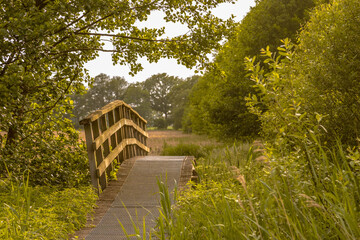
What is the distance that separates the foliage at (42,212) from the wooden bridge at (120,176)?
21 centimetres

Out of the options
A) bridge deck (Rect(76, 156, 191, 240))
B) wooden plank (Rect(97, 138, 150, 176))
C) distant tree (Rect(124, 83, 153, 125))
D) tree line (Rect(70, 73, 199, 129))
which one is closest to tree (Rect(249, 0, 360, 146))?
bridge deck (Rect(76, 156, 191, 240))

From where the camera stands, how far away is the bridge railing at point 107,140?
626 cm

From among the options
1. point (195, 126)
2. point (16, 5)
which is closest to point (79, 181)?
point (16, 5)

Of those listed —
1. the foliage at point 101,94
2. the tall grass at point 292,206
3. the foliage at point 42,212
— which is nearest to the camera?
the tall grass at point 292,206

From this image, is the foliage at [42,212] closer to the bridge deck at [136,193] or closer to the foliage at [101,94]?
the bridge deck at [136,193]

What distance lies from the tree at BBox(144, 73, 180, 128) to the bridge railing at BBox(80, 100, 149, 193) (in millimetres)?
54135

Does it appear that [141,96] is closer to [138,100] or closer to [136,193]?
[138,100]

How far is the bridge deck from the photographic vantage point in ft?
15.9

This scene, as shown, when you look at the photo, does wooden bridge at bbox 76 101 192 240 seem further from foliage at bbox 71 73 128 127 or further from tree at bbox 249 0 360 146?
foliage at bbox 71 73 128 127

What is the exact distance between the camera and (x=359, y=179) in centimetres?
298

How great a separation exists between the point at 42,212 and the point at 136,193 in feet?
5.85

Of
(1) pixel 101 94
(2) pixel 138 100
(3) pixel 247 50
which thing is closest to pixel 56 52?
(3) pixel 247 50

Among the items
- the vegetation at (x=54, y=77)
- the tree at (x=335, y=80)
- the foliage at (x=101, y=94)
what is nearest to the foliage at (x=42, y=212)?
the vegetation at (x=54, y=77)

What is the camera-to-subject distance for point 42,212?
4.87 meters
